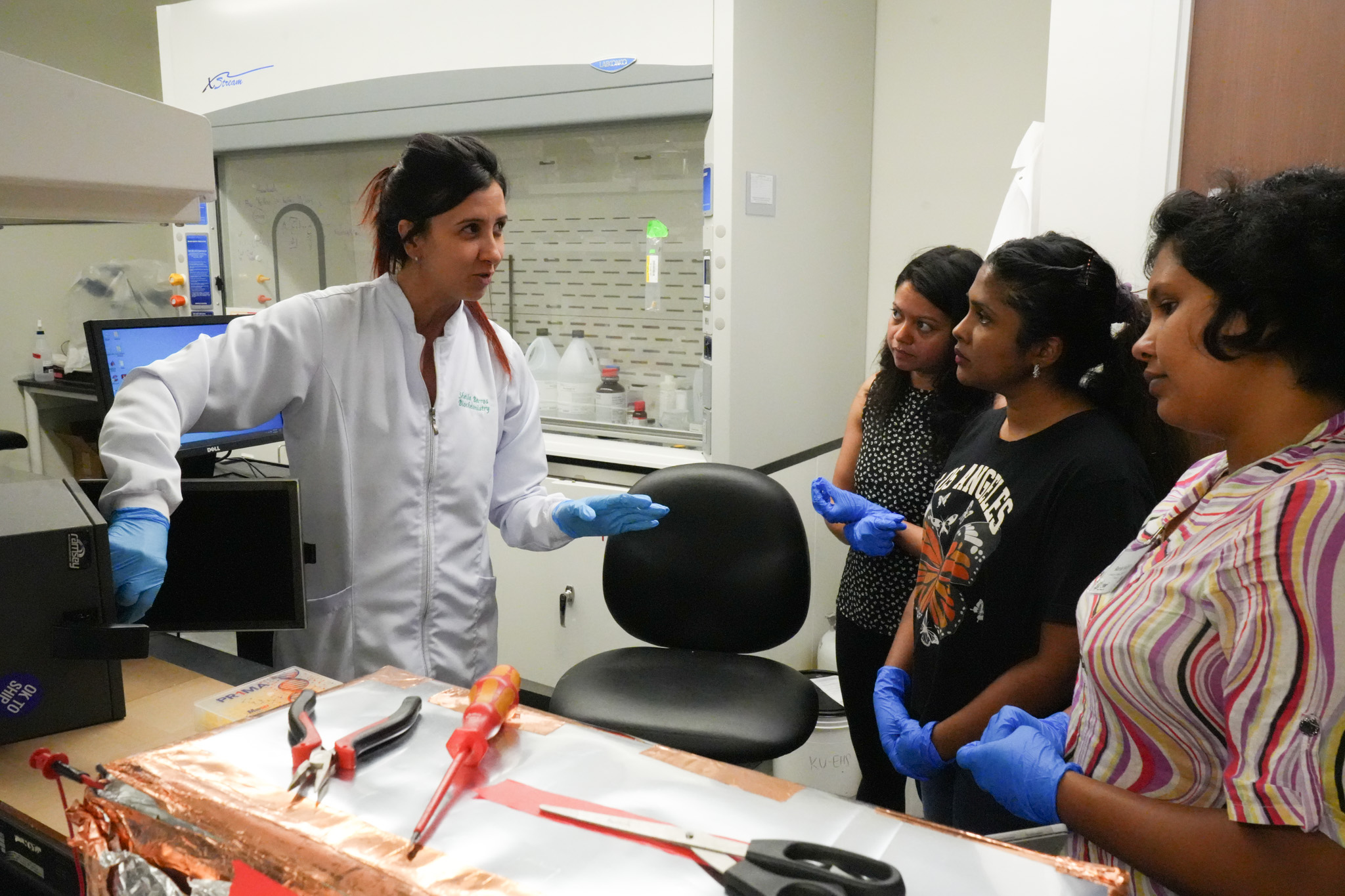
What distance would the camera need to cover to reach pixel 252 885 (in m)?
0.59

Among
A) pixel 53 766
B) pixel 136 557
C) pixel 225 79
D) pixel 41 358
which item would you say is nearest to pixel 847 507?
pixel 136 557

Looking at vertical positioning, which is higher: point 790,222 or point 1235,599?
point 790,222

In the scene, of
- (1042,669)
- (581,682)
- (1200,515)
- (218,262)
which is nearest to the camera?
(1200,515)

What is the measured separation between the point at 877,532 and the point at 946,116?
58.0 inches

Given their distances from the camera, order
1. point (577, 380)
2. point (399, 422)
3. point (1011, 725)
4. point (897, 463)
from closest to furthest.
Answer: point (1011, 725)
point (399, 422)
point (897, 463)
point (577, 380)

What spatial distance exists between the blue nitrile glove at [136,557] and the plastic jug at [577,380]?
5.46ft

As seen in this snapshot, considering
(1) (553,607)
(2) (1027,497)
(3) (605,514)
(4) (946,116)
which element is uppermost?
(4) (946,116)

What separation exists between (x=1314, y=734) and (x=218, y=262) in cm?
337

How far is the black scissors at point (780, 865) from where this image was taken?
54cm

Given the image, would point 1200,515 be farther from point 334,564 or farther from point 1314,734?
point 334,564

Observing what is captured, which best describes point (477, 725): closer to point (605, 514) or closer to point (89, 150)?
point (89, 150)

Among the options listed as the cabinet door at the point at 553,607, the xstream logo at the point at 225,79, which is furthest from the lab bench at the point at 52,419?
the cabinet door at the point at 553,607

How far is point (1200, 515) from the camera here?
2.61ft

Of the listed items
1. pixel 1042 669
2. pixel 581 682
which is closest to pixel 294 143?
pixel 581 682
